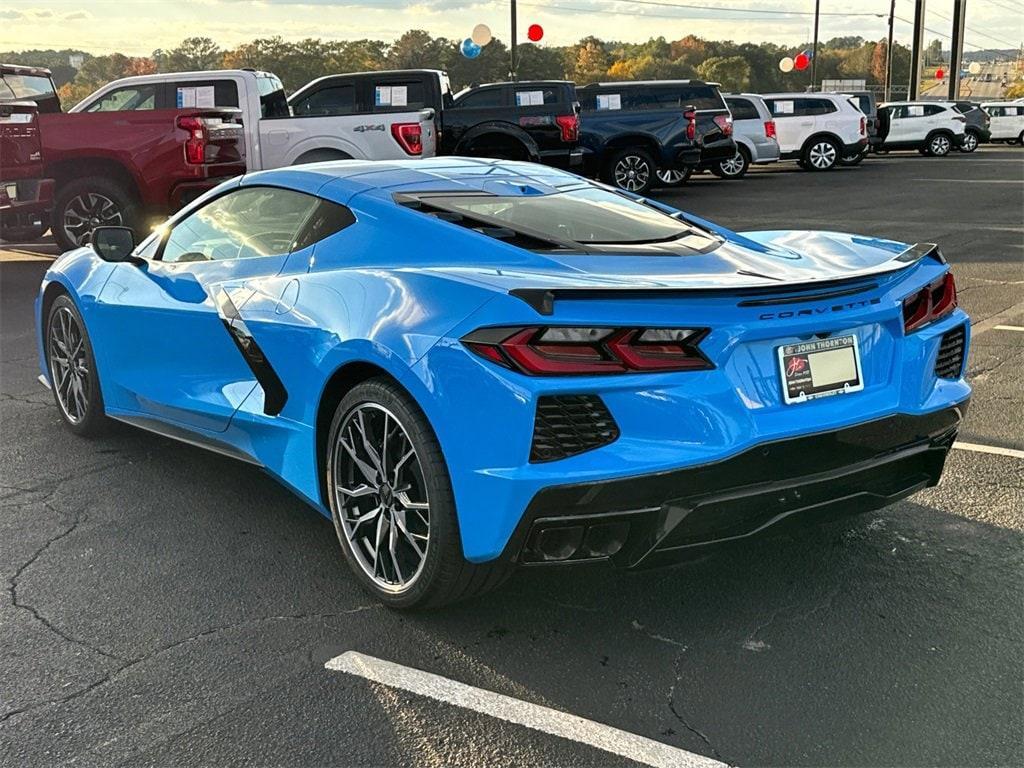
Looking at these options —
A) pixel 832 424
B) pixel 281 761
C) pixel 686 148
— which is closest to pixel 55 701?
pixel 281 761

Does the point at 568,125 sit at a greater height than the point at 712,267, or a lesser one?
greater

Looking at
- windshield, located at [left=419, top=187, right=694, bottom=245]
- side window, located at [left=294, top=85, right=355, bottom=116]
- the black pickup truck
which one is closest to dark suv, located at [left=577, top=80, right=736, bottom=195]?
the black pickup truck

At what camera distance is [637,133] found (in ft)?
61.7

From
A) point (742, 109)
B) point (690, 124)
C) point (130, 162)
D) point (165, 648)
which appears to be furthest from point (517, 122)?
point (165, 648)

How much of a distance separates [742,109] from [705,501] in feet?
75.3

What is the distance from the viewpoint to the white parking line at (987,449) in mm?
4859

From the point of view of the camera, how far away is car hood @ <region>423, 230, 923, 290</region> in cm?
304

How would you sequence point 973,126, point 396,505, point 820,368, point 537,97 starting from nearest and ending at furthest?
point 820,368
point 396,505
point 537,97
point 973,126

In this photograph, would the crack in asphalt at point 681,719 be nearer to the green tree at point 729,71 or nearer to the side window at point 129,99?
the side window at point 129,99

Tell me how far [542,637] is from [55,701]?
1390mm

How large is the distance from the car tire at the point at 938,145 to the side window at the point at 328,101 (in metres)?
23.6

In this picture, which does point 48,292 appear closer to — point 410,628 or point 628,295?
point 410,628

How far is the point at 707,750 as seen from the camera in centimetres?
266

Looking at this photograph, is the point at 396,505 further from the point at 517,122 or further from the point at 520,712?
the point at 517,122
